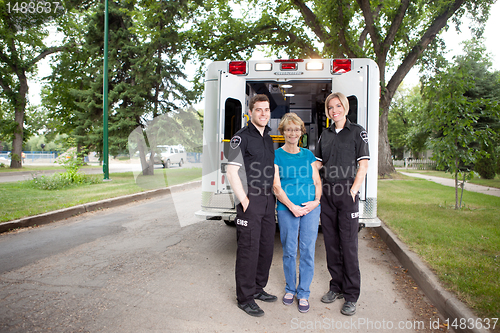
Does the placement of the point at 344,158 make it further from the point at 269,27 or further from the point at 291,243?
the point at 269,27

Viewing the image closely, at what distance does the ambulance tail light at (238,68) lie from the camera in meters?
4.74

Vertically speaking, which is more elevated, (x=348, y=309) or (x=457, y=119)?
(x=457, y=119)

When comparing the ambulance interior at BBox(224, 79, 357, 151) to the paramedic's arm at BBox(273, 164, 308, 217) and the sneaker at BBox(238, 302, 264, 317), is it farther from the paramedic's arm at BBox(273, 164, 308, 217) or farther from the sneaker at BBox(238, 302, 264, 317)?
the sneaker at BBox(238, 302, 264, 317)

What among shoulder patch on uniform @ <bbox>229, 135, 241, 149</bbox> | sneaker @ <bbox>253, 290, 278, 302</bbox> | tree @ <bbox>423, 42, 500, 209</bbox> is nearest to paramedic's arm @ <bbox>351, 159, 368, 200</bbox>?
shoulder patch on uniform @ <bbox>229, 135, 241, 149</bbox>

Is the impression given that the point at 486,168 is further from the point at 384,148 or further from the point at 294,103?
the point at 294,103

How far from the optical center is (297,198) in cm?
333

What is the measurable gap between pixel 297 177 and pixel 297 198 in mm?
217

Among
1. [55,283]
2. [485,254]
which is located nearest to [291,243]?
[55,283]

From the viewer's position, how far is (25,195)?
9.55 metres

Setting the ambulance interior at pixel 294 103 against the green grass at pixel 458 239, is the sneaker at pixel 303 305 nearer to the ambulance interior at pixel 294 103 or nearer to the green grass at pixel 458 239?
the green grass at pixel 458 239

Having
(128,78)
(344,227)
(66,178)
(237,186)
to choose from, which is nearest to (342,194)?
(344,227)

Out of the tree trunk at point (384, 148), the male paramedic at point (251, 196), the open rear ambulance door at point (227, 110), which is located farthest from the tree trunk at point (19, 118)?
the male paramedic at point (251, 196)

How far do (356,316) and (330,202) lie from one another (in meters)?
1.14

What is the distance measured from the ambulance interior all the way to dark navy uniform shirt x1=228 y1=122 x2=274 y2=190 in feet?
5.33
